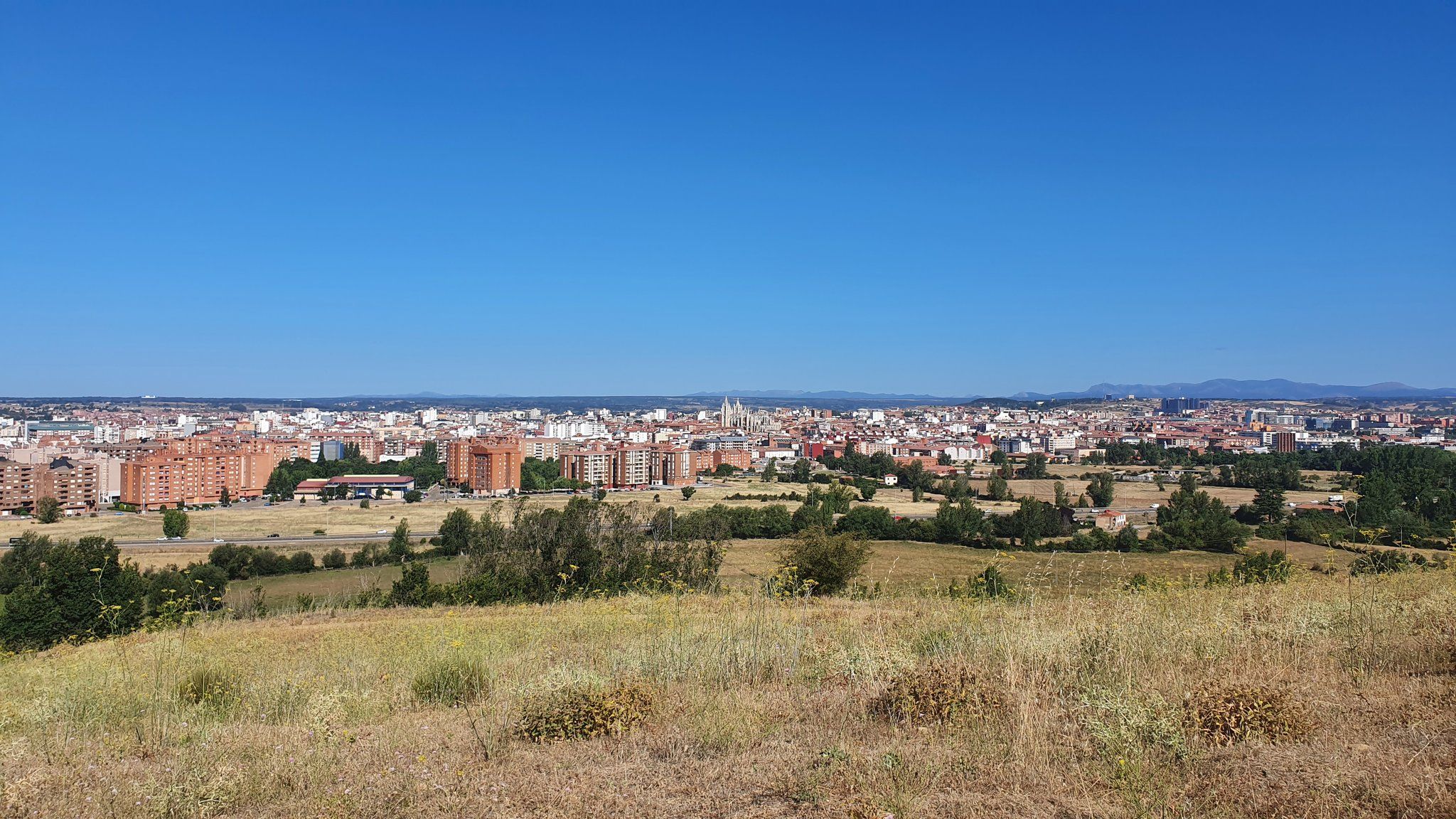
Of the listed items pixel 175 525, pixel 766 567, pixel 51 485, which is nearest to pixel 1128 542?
pixel 766 567

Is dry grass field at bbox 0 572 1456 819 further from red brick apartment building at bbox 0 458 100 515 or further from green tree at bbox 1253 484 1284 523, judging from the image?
red brick apartment building at bbox 0 458 100 515

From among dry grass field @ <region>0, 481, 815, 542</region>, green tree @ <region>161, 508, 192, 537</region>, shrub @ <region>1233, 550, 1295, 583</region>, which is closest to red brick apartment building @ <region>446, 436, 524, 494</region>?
dry grass field @ <region>0, 481, 815, 542</region>

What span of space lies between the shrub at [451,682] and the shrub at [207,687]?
95cm

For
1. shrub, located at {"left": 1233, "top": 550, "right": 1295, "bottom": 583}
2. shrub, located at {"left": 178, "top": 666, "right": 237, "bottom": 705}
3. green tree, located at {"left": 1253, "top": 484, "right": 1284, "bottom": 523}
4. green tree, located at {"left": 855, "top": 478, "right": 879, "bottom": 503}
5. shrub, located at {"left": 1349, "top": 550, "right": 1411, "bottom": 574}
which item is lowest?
green tree, located at {"left": 855, "top": 478, "right": 879, "bottom": 503}

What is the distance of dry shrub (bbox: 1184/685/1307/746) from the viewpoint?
3072 millimetres

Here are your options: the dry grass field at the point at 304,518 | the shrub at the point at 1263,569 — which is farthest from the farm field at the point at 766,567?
the dry grass field at the point at 304,518

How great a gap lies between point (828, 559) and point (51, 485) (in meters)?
59.5

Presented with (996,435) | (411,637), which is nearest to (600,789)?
(411,637)

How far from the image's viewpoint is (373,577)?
2689 centimetres

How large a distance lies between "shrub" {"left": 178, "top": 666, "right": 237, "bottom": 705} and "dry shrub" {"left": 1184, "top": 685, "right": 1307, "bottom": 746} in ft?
14.6

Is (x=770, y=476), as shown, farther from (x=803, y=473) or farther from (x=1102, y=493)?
(x=1102, y=493)

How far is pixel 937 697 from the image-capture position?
350 cm

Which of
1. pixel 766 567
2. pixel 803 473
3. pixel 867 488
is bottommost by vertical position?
pixel 803 473

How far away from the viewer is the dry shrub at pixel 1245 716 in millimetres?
3072
